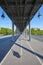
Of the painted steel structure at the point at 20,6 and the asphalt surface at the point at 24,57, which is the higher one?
the painted steel structure at the point at 20,6

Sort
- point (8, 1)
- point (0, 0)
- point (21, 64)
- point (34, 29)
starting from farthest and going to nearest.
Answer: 1. point (34, 29)
2. point (8, 1)
3. point (0, 0)
4. point (21, 64)

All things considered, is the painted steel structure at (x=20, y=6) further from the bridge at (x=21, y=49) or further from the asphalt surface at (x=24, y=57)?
the asphalt surface at (x=24, y=57)

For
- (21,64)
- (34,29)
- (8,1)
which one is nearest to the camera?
(21,64)

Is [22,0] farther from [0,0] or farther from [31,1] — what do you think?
[0,0]

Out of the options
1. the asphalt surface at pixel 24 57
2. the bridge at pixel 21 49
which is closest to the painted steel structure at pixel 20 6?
the bridge at pixel 21 49

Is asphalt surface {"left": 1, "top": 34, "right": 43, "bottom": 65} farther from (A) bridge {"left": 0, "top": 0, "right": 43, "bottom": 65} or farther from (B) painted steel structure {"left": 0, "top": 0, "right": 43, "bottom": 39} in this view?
(B) painted steel structure {"left": 0, "top": 0, "right": 43, "bottom": 39}

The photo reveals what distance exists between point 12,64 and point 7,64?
0.32 meters

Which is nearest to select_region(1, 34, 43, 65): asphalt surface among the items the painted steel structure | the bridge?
the bridge

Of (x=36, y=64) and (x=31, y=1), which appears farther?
(x=31, y=1)

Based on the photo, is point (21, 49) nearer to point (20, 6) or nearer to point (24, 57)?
point (20, 6)

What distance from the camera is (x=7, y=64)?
9664mm

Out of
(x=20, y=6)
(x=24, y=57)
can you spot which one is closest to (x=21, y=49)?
(x=20, y=6)

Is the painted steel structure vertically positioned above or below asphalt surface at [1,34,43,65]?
above

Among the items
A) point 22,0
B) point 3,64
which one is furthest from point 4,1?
point 3,64
